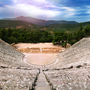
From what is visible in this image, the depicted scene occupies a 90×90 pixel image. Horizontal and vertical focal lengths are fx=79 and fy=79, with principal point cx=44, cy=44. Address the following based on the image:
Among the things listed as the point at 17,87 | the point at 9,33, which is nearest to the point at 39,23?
the point at 9,33

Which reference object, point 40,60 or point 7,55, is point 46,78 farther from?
point 40,60

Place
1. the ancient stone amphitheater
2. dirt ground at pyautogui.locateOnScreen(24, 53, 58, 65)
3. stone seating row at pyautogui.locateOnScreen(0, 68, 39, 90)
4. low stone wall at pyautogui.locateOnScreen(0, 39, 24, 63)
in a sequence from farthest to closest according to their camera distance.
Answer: dirt ground at pyautogui.locateOnScreen(24, 53, 58, 65)
low stone wall at pyautogui.locateOnScreen(0, 39, 24, 63)
the ancient stone amphitheater
stone seating row at pyautogui.locateOnScreen(0, 68, 39, 90)

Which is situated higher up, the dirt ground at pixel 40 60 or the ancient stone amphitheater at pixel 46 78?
the ancient stone amphitheater at pixel 46 78

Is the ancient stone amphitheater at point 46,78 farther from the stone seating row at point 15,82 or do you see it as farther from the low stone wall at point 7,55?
the low stone wall at point 7,55

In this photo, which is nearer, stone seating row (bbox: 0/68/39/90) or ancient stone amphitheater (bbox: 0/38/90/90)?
stone seating row (bbox: 0/68/39/90)

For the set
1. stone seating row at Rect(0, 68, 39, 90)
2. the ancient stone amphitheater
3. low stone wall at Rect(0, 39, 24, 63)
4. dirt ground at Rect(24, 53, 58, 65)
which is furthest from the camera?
dirt ground at Rect(24, 53, 58, 65)

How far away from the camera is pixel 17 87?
338 cm

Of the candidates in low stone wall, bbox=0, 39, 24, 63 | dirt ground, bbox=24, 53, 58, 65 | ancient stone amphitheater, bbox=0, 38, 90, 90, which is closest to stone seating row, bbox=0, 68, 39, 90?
ancient stone amphitheater, bbox=0, 38, 90, 90

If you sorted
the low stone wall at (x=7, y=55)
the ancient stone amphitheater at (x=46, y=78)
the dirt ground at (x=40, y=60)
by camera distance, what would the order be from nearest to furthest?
the ancient stone amphitheater at (x=46, y=78) < the low stone wall at (x=7, y=55) < the dirt ground at (x=40, y=60)

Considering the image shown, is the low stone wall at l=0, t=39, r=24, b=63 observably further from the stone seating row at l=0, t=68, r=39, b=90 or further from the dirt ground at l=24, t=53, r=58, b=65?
the stone seating row at l=0, t=68, r=39, b=90

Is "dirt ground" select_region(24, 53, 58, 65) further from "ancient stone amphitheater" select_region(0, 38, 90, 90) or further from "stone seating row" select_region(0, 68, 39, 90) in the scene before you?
"stone seating row" select_region(0, 68, 39, 90)

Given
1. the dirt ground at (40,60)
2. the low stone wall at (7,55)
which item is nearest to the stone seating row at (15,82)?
the low stone wall at (7,55)

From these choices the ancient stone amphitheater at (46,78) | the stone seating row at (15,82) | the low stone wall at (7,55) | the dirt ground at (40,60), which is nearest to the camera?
the stone seating row at (15,82)

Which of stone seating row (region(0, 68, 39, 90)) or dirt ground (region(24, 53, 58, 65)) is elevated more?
stone seating row (region(0, 68, 39, 90))
